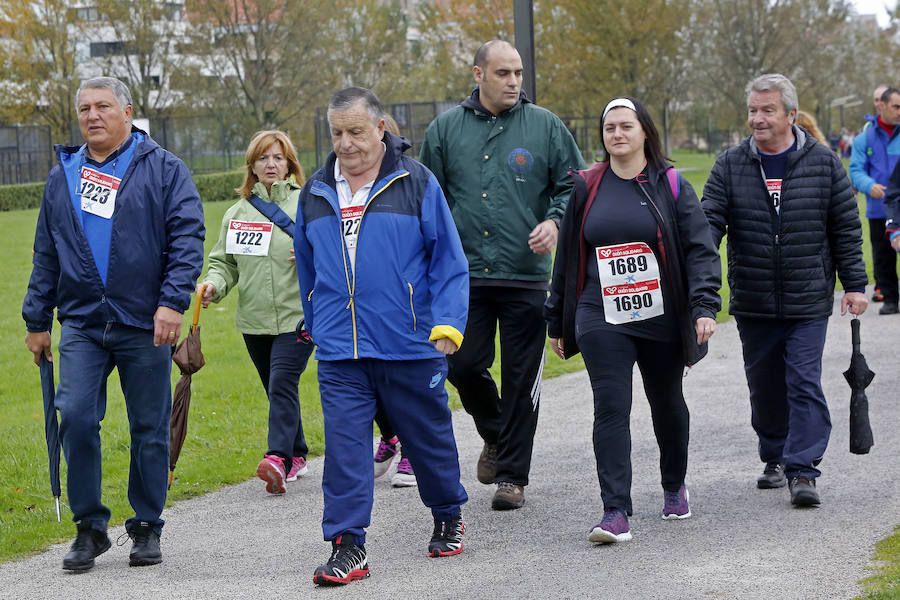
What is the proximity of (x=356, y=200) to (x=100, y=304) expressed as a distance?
1.20 meters

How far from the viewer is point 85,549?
552cm

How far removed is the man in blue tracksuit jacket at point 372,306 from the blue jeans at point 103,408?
0.83 metres

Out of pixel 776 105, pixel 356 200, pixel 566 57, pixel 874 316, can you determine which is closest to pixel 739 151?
pixel 776 105

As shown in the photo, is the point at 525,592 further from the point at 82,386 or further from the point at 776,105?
the point at 776,105

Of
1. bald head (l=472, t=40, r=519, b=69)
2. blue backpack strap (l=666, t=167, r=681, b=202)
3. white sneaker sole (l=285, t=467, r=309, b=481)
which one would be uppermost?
bald head (l=472, t=40, r=519, b=69)

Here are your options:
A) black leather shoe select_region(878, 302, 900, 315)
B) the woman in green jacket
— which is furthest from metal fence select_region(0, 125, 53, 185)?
the woman in green jacket

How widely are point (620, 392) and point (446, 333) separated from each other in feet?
3.16

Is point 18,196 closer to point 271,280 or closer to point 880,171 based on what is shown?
point 880,171

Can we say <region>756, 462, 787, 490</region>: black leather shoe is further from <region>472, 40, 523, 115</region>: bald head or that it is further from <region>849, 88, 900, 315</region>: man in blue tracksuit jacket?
<region>849, 88, 900, 315</region>: man in blue tracksuit jacket

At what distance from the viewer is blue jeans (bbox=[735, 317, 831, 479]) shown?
20.4 feet

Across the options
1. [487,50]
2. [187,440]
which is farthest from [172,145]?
[487,50]

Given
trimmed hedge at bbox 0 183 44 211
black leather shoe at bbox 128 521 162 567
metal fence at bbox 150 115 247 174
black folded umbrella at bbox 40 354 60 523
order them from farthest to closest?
metal fence at bbox 150 115 247 174 < trimmed hedge at bbox 0 183 44 211 < black folded umbrella at bbox 40 354 60 523 < black leather shoe at bbox 128 521 162 567

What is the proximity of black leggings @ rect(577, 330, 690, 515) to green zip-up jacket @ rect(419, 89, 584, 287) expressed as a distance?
0.84m

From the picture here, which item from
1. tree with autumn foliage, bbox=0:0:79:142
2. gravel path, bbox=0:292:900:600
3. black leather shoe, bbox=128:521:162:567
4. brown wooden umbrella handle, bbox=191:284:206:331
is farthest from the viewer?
tree with autumn foliage, bbox=0:0:79:142
